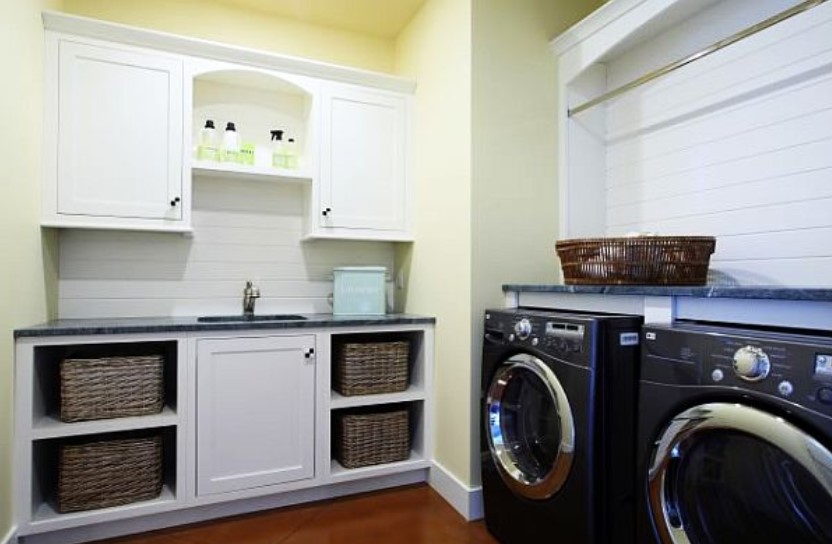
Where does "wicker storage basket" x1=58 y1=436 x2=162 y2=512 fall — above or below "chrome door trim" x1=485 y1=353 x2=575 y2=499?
below

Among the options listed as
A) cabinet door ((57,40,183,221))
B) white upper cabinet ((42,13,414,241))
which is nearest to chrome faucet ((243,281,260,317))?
white upper cabinet ((42,13,414,241))

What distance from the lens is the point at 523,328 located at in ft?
6.04

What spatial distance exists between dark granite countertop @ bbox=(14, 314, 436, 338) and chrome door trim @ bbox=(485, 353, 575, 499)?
2.14 feet

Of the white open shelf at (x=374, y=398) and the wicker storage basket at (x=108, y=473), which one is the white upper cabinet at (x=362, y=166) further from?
the wicker storage basket at (x=108, y=473)

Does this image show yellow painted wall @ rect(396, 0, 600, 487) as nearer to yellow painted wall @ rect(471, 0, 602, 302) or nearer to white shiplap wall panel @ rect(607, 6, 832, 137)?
yellow painted wall @ rect(471, 0, 602, 302)

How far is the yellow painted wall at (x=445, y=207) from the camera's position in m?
2.25

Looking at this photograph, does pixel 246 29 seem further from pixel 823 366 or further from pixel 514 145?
pixel 823 366

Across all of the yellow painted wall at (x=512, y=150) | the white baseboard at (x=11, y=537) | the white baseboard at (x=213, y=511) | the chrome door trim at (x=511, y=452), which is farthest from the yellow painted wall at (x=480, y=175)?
the white baseboard at (x=11, y=537)

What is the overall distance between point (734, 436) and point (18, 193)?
98.9 inches

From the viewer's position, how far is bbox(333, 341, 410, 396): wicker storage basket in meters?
2.42

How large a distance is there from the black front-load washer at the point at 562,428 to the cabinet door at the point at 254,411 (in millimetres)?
892

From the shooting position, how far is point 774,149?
1.79m

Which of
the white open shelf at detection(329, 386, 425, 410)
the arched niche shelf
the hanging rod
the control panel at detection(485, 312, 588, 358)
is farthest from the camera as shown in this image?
the arched niche shelf

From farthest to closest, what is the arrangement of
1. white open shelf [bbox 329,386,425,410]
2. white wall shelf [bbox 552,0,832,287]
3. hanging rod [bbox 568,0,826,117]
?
white open shelf [bbox 329,386,425,410]
white wall shelf [bbox 552,0,832,287]
hanging rod [bbox 568,0,826,117]
